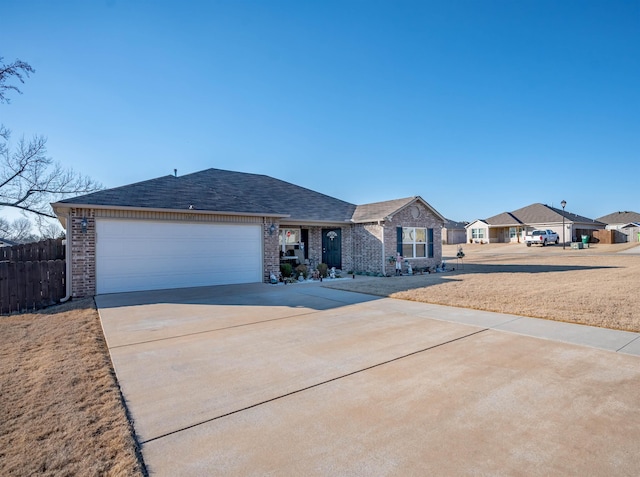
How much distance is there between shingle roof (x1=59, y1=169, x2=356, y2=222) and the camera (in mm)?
11500

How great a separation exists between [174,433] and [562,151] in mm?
26592

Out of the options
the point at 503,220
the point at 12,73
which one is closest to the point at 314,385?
the point at 12,73

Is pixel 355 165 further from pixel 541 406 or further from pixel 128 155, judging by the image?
pixel 541 406

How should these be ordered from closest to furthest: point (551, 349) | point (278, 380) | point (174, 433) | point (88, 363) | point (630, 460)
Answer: point (630, 460)
point (174, 433)
point (278, 380)
point (88, 363)
point (551, 349)

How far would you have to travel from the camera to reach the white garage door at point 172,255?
10.9m

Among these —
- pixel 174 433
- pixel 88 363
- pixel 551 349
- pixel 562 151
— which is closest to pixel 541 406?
pixel 551 349

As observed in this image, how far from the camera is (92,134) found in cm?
1644

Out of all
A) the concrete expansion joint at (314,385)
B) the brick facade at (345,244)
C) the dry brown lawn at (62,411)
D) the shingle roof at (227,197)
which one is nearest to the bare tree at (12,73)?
the shingle roof at (227,197)

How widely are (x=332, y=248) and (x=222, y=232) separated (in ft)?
21.6

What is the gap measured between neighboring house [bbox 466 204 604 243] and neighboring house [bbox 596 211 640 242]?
2.78 metres

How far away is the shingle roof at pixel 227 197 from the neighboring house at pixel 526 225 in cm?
3059

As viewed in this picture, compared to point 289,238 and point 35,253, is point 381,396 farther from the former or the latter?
point 35,253

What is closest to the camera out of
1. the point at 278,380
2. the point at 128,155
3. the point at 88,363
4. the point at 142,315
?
the point at 278,380

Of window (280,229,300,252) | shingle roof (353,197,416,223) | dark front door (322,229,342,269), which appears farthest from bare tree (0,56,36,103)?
shingle roof (353,197,416,223)
